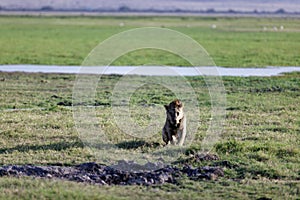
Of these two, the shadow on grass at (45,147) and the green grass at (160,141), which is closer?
the green grass at (160,141)

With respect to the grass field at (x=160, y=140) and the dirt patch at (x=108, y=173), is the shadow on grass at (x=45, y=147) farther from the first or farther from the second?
the dirt patch at (x=108, y=173)

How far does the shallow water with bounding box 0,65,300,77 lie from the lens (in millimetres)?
33781

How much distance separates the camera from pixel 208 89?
26.9m

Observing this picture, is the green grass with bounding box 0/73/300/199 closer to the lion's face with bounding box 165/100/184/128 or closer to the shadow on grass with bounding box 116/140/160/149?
the shadow on grass with bounding box 116/140/160/149

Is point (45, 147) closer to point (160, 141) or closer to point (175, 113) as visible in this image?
point (160, 141)

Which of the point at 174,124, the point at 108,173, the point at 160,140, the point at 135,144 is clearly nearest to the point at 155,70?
the point at 160,140

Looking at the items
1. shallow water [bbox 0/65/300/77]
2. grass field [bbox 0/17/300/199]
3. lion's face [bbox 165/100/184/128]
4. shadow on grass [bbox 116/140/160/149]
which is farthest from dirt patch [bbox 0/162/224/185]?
shallow water [bbox 0/65/300/77]

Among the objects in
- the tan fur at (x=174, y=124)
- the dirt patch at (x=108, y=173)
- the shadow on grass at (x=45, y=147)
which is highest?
the tan fur at (x=174, y=124)

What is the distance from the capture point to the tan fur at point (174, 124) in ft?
46.5

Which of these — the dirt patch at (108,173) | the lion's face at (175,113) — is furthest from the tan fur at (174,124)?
the dirt patch at (108,173)

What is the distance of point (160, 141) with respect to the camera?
15.3 metres

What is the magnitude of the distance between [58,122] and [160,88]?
9632mm

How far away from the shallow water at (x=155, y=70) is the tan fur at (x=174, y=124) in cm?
1784

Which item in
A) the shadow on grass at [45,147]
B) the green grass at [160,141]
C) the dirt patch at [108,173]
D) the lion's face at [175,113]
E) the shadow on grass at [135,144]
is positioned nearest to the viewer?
the green grass at [160,141]
